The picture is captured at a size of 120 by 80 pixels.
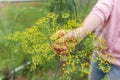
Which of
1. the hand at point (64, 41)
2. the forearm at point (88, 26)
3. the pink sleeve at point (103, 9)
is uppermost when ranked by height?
the pink sleeve at point (103, 9)

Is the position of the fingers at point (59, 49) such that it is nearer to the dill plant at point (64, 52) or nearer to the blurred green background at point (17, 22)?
the dill plant at point (64, 52)

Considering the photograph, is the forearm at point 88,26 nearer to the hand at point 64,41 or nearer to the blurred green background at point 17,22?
the hand at point 64,41

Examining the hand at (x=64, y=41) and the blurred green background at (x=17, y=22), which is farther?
the blurred green background at (x=17, y=22)

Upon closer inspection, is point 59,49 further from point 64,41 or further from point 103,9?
point 103,9

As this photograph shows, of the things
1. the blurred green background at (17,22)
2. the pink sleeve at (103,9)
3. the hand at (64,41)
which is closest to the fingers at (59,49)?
the hand at (64,41)

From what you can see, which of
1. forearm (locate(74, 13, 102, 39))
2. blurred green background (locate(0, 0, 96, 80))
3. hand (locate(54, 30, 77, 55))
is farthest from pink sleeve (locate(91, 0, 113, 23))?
blurred green background (locate(0, 0, 96, 80))

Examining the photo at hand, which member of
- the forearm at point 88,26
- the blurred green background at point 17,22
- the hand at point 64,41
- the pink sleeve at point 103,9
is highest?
the pink sleeve at point 103,9

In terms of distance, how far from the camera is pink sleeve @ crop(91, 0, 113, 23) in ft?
4.33

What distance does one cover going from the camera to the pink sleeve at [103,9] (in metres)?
1.32

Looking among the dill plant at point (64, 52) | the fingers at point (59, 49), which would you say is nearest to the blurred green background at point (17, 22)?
the dill plant at point (64, 52)

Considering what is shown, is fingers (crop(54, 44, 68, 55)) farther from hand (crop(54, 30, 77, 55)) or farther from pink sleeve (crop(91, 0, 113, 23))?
pink sleeve (crop(91, 0, 113, 23))

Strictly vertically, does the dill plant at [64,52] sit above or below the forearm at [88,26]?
below

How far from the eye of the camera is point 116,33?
1432mm

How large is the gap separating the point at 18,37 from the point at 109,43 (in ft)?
1.29
